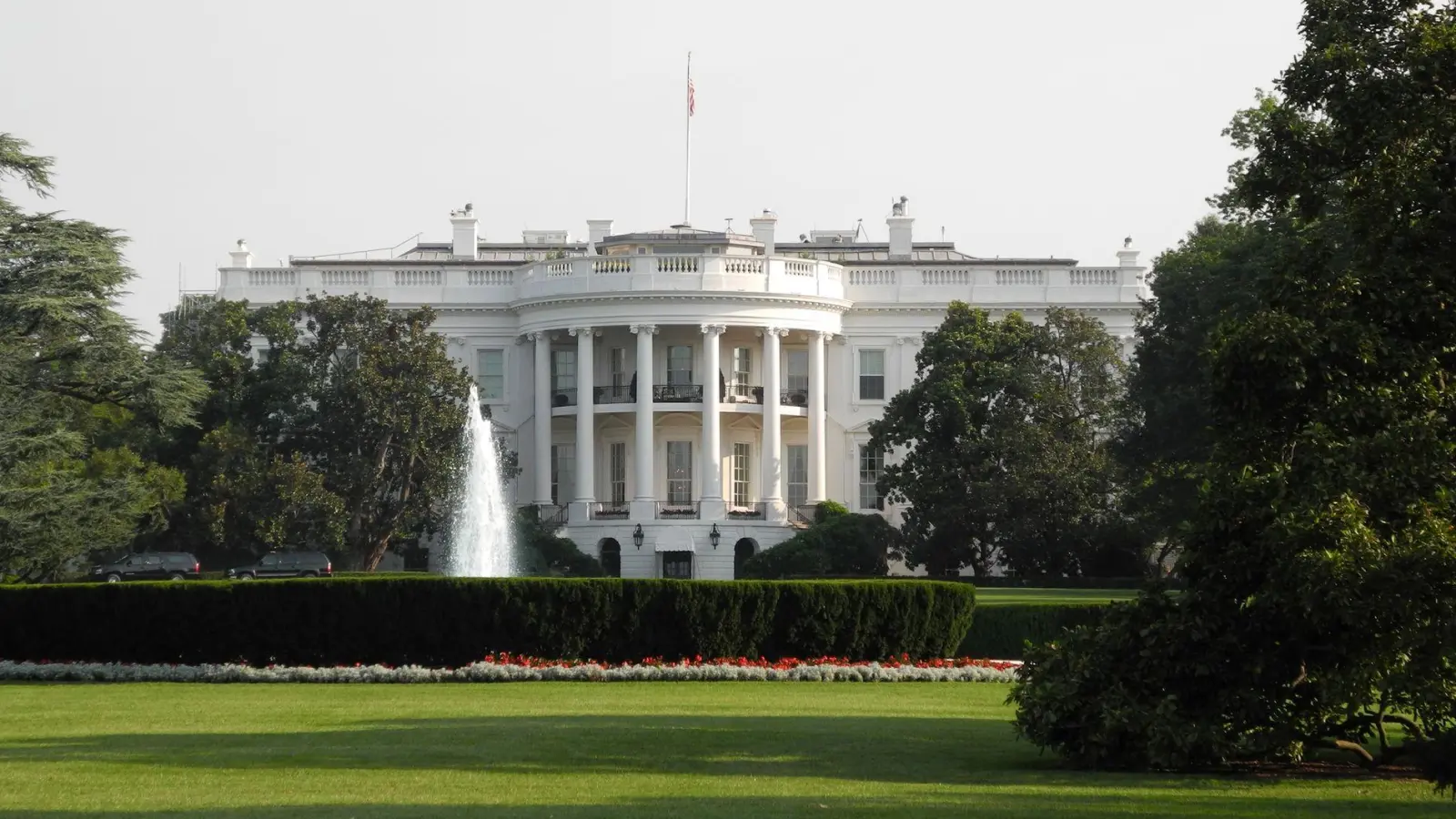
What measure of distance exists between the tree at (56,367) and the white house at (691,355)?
28695mm

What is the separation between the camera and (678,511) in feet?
217

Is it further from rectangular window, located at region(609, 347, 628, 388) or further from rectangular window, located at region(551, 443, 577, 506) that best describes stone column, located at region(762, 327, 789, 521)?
rectangular window, located at region(551, 443, 577, 506)

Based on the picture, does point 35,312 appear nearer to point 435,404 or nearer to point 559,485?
point 435,404

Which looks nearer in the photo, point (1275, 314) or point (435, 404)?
point (1275, 314)

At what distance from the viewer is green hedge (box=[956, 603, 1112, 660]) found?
32.7 meters

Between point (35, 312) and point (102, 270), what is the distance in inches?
56.2

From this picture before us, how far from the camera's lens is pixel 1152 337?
161ft

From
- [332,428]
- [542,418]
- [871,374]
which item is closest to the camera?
[332,428]

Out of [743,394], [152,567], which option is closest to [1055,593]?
[743,394]

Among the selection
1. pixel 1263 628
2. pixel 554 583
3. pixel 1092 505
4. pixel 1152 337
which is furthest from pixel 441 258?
pixel 1263 628

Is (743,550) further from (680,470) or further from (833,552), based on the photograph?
(833,552)

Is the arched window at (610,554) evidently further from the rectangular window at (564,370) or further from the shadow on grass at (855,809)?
the shadow on grass at (855,809)

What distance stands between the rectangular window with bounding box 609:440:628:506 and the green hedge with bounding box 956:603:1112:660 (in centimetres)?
3733

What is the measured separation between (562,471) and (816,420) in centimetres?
876
